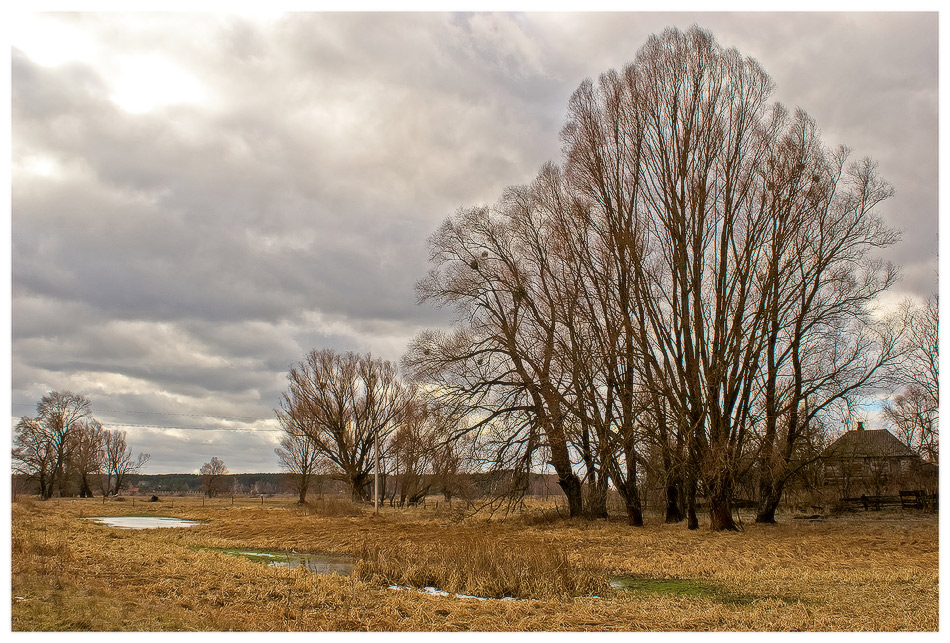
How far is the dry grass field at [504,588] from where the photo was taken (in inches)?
285

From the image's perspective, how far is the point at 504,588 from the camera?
32.1 ft

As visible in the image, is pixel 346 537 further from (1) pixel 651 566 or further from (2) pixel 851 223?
(2) pixel 851 223

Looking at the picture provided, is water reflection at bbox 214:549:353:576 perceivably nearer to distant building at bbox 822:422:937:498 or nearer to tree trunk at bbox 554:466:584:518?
tree trunk at bbox 554:466:584:518

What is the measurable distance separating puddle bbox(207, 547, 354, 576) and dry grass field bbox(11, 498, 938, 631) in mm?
721

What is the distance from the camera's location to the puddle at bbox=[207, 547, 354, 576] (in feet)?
42.1

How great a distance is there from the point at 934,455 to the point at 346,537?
96.3ft

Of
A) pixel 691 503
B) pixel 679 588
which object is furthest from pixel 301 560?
pixel 691 503

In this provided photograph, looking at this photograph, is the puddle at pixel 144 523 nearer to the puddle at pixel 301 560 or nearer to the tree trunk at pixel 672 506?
the puddle at pixel 301 560

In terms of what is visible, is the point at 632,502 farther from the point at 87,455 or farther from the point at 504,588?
the point at 87,455

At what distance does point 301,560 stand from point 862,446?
26125 mm

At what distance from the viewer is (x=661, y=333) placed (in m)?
20.3

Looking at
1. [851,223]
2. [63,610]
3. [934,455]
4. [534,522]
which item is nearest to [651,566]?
[63,610]

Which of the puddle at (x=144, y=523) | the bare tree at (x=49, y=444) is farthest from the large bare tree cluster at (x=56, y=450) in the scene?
the puddle at (x=144, y=523)

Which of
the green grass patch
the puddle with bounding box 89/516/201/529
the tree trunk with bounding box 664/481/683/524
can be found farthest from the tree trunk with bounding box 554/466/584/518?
the puddle with bounding box 89/516/201/529
